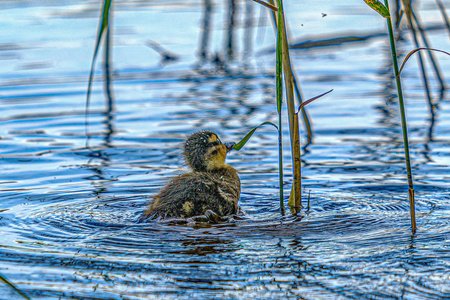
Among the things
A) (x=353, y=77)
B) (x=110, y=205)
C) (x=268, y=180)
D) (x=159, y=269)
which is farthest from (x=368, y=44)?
(x=159, y=269)

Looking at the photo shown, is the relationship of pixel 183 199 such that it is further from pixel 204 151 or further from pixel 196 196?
pixel 204 151

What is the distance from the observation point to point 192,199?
5.56m

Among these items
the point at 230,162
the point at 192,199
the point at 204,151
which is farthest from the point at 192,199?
the point at 230,162

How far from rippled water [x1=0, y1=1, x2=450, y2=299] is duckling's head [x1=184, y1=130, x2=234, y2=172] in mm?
341

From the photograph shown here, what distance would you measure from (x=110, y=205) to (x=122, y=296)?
6.64 ft

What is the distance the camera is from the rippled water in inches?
167

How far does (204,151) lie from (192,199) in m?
0.82

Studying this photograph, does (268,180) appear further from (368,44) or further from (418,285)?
(368,44)

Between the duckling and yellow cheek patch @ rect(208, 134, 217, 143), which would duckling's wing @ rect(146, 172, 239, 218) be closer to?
the duckling

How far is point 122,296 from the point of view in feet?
13.1

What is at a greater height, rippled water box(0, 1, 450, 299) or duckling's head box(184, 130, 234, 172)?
duckling's head box(184, 130, 234, 172)

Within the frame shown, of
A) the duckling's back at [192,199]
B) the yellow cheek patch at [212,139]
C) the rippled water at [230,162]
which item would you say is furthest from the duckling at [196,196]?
the yellow cheek patch at [212,139]

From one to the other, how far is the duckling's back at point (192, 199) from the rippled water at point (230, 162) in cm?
13

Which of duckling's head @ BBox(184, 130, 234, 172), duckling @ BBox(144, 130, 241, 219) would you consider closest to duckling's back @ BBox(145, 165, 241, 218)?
duckling @ BBox(144, 130, 241, 219)
